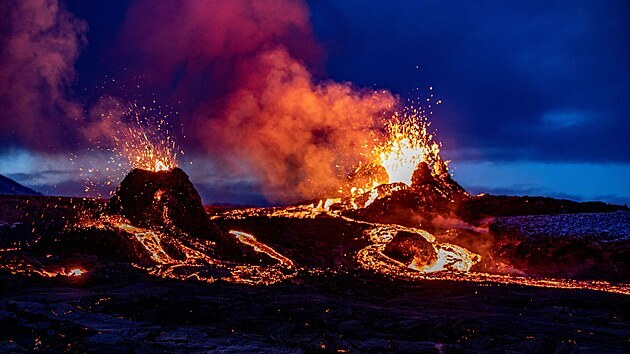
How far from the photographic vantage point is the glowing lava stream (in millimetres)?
24266

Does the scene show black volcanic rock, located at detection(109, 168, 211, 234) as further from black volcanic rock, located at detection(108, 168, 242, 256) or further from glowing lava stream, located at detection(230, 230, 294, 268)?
glowing lava stream, located at detection(230, 230, 294, 268)

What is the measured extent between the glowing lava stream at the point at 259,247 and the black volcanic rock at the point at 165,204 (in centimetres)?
143

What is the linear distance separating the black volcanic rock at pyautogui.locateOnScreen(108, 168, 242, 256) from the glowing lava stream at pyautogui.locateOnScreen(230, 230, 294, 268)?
4.68 feet

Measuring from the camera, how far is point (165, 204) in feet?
84.8

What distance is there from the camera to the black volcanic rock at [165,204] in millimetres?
24969

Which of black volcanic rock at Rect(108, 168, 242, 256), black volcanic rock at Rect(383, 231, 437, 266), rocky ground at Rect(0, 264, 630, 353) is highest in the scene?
black volcanic rock at Rect(108, 168, 242, 256)

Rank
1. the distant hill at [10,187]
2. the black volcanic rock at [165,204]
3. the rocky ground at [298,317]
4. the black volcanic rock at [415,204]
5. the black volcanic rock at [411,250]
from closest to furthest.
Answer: the rocky ground at [298,317] < the black volcanic rock at [165,204] < the black volcanic rock at [411,250] < the black volcanic rock at [415,204] < the distant hill at [10,187]

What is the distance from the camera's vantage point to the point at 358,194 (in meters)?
40.8

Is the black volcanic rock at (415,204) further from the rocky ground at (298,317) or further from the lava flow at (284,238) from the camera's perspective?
the rocky ground at (298,317)

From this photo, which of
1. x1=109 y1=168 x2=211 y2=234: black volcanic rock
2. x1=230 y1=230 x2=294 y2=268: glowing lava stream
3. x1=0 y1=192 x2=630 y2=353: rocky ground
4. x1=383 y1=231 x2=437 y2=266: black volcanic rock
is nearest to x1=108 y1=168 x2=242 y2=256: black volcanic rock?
x1=109 y1=168 x2=211 y2=234: black volcanic rock

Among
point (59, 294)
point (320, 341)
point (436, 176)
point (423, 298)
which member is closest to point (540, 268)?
point (423, 298)

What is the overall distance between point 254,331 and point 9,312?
530 cm

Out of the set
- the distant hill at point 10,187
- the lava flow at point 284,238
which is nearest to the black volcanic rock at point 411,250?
the lava flow at point 284,238

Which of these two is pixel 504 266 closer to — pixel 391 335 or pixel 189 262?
pixel 189 262
